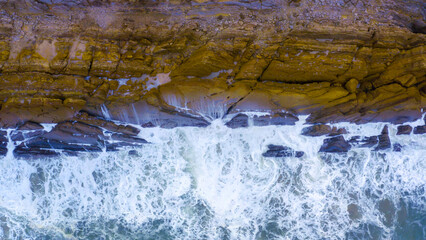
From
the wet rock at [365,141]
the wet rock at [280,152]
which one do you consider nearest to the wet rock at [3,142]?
the wet rock at [280,152]

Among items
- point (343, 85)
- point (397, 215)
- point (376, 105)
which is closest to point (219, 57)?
point (343, 85)

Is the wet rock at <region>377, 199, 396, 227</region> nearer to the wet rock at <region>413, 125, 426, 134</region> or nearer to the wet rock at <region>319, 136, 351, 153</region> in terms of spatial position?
the wet rock at <region>319, 136, 351, 153</region>

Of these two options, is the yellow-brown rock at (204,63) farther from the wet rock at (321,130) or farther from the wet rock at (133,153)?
the wet rock at (321,130)

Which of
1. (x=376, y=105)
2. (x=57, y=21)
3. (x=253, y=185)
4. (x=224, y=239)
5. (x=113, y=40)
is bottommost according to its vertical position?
(x=224, y=239)

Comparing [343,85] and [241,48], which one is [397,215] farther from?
[241,48]

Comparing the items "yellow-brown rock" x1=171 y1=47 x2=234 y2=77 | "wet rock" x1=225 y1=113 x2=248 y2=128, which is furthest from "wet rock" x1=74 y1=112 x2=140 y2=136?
"wet rock" x1=225 y1=113 x2=248 y2=128

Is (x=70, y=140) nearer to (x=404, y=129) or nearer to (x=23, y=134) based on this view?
(x=23, y=134)

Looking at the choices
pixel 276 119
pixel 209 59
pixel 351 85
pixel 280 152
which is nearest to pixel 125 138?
pixel 209 59
